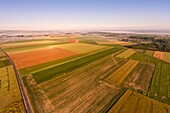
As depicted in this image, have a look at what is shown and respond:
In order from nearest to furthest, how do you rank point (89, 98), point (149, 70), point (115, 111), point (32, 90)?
point (115, 111) → point (89, 98) → point (32, 90) → point (149, 70)

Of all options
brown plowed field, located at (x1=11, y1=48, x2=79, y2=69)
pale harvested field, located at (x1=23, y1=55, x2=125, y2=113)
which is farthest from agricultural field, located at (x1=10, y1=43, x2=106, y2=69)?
pale harvested field, located at (x1=23, y1=55, x2=125, y2=113)

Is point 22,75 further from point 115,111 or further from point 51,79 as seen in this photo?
point 115,111

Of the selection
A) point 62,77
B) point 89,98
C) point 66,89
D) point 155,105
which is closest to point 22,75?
point 62,77

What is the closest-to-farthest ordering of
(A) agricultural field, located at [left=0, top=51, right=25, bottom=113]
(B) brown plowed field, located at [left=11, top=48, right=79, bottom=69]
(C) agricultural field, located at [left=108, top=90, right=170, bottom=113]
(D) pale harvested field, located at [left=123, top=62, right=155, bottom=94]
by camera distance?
1. (A) agricultural field, located at [left=0, top=51, right=25, bottom=113]
2. (C) agricultural field, located at [left=108, top=90, right=170, bottom=113]
3. (D) pale harvested field, located at [left=123, top=62, right=155, bottom=94]
4. (B) brown plowed field, located at [left=11, top=48, right=79, bottom=69]

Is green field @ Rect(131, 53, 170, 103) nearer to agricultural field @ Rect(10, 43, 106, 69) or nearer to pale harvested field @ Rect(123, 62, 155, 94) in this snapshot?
pale harvested field @ Rect(123, 62, 155, 94)

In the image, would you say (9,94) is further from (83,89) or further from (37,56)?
(37,56)
